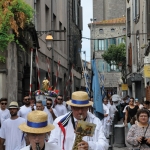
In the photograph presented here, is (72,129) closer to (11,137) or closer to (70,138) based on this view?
(70,138)

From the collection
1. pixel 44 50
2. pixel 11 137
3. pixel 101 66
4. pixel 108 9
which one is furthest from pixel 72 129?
pixel 108 9

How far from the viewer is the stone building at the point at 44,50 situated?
1603cm

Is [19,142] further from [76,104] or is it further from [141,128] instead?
[76,104]

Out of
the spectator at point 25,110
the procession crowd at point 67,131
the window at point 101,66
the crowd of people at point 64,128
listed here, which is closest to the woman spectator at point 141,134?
the procession crowd at point 67,131

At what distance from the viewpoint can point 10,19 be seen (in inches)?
593

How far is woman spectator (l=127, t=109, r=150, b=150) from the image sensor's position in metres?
7.38

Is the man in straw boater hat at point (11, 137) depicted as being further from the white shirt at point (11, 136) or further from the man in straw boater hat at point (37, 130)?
the man in straw boater hat at point (37, 130)

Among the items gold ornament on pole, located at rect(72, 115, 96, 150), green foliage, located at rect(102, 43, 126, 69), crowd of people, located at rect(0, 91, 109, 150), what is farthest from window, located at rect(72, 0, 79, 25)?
gold ornament on pole, located at rect(72, 115, 96, 150)

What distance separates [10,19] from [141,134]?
8.65 m

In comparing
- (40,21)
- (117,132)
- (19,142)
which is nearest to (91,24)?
(40,21)

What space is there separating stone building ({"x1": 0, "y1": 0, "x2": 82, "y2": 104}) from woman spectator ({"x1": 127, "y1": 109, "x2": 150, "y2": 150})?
844 centimetres

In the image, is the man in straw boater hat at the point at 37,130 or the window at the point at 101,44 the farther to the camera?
the window at the point at 101,44

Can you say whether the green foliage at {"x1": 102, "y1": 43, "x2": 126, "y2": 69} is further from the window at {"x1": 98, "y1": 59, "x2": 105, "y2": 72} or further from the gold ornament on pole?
the gold ornament on pole

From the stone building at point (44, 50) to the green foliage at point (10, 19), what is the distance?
660 millimetres
